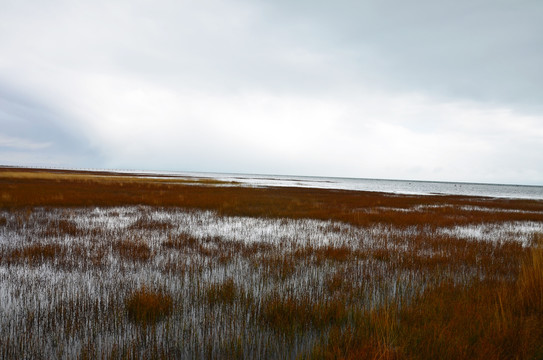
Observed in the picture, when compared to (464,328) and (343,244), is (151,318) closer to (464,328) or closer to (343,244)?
(464,328)

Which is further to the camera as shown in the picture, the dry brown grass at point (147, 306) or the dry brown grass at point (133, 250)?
the dry brown grass at point (133, 250)

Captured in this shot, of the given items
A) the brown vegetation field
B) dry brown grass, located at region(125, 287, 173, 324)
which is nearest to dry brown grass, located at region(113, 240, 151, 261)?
the brown vegetation field

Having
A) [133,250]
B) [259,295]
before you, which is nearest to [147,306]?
[259,295]

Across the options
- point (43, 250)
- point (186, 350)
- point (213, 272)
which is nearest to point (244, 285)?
point (213, 272)

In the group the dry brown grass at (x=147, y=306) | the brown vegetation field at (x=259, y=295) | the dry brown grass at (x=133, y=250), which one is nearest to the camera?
the brown vegetation field at (x=259, y=295)

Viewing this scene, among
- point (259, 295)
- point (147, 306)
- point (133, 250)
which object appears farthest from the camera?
point (133, 250)

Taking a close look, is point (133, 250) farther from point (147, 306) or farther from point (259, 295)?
point (259, 295)

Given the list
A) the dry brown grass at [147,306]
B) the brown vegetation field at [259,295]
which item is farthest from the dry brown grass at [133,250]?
the dry brown grass at [147,306]

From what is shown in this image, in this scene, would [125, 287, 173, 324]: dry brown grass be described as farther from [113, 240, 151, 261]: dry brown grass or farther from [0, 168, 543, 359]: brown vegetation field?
[113, 240, 151, 261]: dry brown grass

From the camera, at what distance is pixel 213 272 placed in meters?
6.89

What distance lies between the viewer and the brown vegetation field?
3668mm

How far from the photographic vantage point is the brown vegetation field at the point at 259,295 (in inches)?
144

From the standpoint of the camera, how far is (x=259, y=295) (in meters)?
5.52

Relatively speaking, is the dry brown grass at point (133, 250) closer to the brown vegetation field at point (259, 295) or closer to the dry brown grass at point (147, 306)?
the brown vegetation field at point (259, 295)
